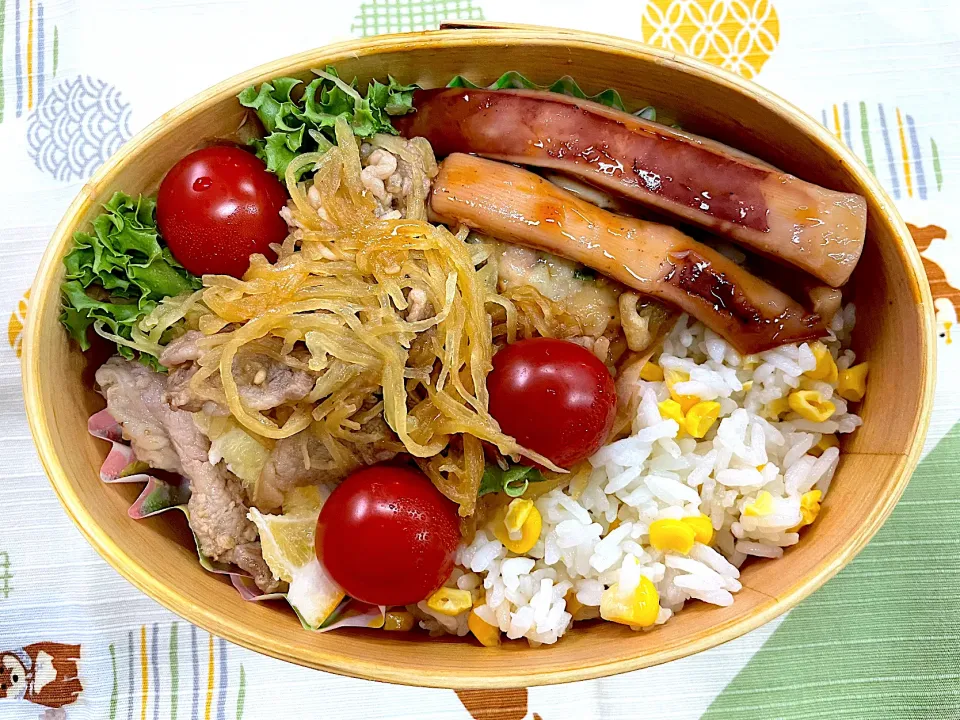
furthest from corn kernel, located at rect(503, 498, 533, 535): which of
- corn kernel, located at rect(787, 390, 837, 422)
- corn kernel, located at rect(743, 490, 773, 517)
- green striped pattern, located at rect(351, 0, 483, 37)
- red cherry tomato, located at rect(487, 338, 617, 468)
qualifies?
green striped pattern, located at rect(351, 0, 483, 37)

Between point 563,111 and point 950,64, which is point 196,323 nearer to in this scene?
point 563,111

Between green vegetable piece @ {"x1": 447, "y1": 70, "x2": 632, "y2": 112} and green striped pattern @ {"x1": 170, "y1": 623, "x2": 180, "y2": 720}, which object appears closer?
green vegetable piece @ {"x1": 447, "y1": 70, "x2": 632, "y2": 112}

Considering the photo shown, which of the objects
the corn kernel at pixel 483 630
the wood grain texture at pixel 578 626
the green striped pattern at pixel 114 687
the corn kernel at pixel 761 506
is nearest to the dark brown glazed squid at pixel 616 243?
the wood grain texture at pixel 578 626

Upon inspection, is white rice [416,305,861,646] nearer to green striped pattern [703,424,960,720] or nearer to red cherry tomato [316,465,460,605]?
red cherry tomato [316,465,460,605]

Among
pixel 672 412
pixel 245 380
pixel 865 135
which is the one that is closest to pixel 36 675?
pixel 245 380

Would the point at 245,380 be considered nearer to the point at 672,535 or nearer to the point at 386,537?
the point at 386,537

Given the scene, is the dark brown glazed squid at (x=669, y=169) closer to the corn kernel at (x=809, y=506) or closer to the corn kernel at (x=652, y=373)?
the corn kernel at (x=652, y=373)
